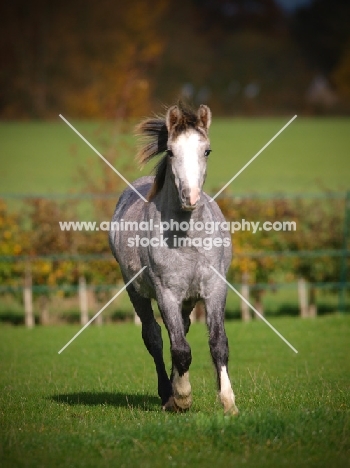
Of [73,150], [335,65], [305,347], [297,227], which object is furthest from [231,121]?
[305,347]

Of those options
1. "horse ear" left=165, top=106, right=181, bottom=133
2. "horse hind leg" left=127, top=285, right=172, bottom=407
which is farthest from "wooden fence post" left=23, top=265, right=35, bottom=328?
"horse ear" left=165, top=106, right=181, bottom=133

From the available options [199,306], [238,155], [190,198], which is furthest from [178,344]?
[238,155]

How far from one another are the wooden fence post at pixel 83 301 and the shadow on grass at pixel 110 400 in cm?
803

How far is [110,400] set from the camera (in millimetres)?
9242

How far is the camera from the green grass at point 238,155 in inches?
1390

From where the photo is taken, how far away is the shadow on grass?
8883 mm

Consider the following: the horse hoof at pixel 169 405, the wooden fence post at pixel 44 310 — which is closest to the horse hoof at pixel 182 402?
the horse hoof at pixel 169 405

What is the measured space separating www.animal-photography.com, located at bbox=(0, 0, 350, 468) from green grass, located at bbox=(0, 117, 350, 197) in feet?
0.82

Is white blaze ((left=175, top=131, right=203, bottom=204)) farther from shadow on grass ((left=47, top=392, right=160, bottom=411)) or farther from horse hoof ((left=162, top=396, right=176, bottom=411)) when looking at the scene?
shadow on grass ((left=47, top=392, right=160, bottom=411))

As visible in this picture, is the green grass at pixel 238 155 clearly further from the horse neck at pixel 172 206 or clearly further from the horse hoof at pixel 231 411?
the horse hoof at pixel 231 411

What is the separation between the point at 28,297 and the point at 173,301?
396 inches

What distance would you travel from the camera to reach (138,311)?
31.4 feet

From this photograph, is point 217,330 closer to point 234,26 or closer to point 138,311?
point 138,311

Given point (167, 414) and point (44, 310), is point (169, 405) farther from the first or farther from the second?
point (44, 310)
